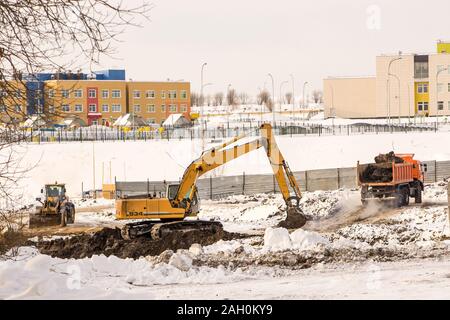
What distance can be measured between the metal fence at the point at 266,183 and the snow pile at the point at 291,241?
97.0ft

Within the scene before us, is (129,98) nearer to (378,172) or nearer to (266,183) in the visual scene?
(266,183)

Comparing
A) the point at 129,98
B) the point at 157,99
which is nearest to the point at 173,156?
the point at 129,98

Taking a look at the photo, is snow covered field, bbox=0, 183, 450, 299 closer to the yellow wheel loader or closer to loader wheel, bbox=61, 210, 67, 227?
loader wheel, bbox=61, 210, 67, 227

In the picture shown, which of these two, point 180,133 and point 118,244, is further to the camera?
point 180,133

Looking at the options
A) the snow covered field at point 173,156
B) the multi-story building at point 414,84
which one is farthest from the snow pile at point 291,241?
the multi-story building at point 414,84

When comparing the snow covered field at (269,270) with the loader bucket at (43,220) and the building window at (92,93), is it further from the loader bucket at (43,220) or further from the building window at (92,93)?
the building window at (92,93)

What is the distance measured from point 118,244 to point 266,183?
28917 millimetres

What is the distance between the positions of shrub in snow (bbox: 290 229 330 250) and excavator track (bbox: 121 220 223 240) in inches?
270

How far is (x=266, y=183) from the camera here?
56.9m

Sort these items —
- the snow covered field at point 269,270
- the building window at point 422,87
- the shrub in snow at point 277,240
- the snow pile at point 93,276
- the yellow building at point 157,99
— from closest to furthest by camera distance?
the snow pile at point 93,276 < the snow covered field at point 269,270 < the shrub in snow at point 277,240 < the building window at point 422,87 < the yellow building at point 157,99

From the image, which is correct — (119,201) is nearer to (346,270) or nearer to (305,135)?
(346,270)

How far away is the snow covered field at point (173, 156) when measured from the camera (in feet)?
233
